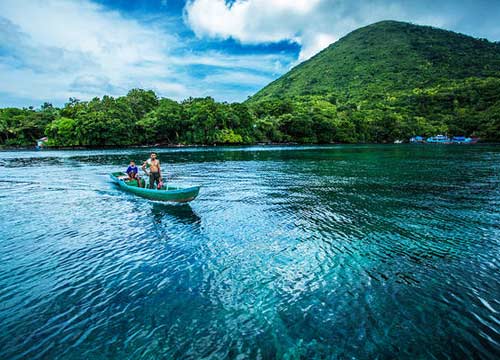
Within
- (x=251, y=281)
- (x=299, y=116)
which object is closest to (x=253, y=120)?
(x=299, y=116)

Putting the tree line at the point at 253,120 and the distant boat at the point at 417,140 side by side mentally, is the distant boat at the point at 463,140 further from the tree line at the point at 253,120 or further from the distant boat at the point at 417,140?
the distant boat at the point at 417,140

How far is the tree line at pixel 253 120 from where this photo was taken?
3794 inches

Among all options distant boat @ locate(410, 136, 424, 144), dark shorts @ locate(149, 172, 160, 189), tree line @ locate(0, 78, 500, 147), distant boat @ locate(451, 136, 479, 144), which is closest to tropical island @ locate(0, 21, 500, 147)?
tree line @ locate(0, 78, 500, 147)

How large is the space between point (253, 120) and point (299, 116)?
19.5 meters

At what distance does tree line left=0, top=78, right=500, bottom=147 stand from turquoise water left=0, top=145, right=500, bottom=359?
84.1m

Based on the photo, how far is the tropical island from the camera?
9706cm

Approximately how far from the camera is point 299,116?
116 metres

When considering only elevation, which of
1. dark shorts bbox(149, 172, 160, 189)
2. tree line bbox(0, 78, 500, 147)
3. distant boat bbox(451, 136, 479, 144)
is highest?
tree line bbox(0, 78, 500, 147)

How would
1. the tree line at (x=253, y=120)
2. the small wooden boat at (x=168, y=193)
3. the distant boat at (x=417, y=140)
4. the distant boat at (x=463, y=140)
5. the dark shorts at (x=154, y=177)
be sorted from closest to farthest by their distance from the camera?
the small wooden boat at (x=168, y=193), the dark shorts at (x=154, y=177), the tree line at (x=253, y=120), the distant boat at (x=463, y=140), the distant boat at (x=417, y=140)

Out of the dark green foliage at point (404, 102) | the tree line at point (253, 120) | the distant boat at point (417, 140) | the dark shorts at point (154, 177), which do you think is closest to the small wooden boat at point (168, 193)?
the dark shorts at point (154, 177)

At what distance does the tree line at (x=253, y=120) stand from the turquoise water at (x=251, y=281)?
276ft

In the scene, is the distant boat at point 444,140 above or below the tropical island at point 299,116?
below

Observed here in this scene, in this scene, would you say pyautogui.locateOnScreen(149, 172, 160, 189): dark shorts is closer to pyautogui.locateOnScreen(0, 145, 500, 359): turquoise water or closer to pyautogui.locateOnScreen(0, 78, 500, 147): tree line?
pyautogui.locateOnScreen(0, 145, 500, 359): turquoise water

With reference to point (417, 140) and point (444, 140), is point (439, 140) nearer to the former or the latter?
point (444, 140)
